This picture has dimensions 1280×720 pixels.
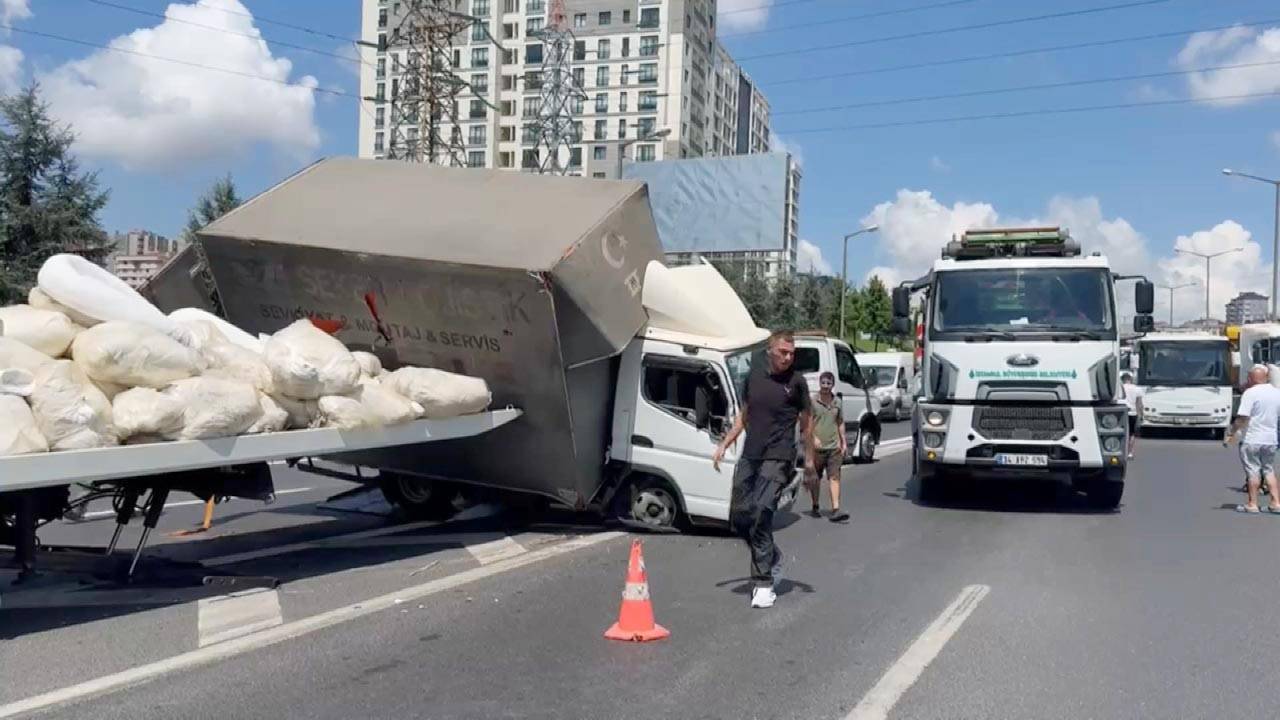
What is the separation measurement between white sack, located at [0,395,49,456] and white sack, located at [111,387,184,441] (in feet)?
1.56

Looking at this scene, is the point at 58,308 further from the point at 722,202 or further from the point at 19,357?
the point at 722,202

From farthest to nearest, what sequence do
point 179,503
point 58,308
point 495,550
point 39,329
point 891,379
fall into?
1. point 891,379
2. point 179,503
3. point 495,550
4. point 58,308
5. point 39,329

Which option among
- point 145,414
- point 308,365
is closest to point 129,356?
point 145,414

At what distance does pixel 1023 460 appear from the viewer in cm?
1189

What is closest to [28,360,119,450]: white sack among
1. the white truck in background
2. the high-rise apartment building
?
the white truck in background

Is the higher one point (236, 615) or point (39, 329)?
point (39, 329)

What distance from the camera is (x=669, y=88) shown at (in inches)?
3605

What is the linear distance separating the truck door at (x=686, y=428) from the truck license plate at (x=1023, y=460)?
3.89 meters

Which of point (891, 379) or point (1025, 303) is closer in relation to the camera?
point (1025, 303)

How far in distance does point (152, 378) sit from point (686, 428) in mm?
4663

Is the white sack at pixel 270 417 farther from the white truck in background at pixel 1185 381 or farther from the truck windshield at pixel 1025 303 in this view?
the white truck in background at pixel 1185 381

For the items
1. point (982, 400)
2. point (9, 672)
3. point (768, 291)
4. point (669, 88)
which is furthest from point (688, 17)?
point (9, 672)

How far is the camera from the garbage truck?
29.5 feet

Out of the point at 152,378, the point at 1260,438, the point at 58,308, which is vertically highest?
the point at 58,308
